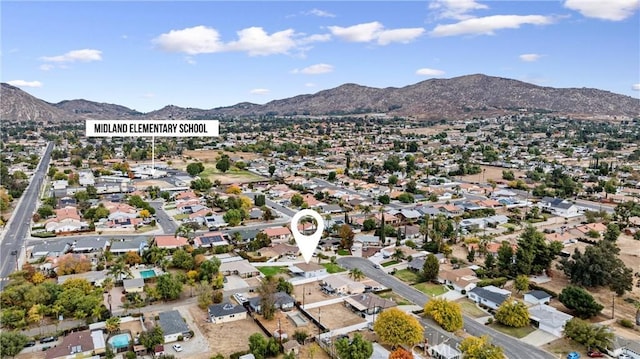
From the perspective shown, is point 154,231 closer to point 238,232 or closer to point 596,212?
point 238,232

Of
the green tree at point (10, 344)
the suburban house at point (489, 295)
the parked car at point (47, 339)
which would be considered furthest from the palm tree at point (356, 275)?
the green tree at point (10, 344)

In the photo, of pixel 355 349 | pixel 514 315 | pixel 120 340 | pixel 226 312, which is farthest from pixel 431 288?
pixel 120 340

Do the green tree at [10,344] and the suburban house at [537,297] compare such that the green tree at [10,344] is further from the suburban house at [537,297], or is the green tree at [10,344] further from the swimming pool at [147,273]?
the suburban house at [537,297]

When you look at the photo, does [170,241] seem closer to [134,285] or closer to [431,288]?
[134,285]

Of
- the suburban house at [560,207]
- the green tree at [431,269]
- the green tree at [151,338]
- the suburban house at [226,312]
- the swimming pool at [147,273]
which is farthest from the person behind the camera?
the suburban house at [560,207]

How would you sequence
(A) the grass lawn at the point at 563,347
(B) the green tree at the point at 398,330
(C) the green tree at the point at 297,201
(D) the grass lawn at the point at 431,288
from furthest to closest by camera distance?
(C) the green tree at the point at 297,201 → (D) the grass lawn at the point at 431,288 → (A) the grass lawn at the point at 563,347 → (B) the green tree at the point at 398,330

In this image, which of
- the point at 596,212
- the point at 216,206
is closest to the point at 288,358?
the point at 216,206
